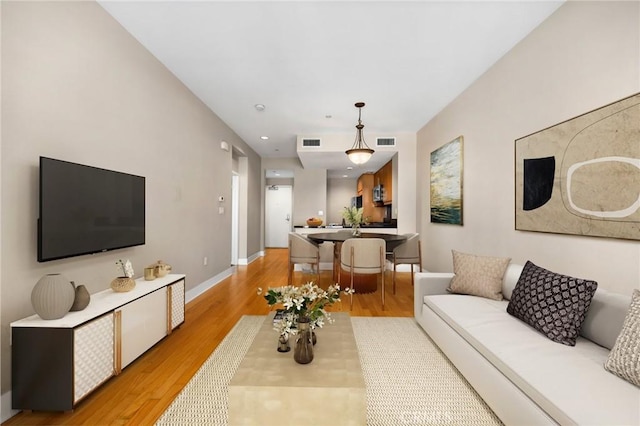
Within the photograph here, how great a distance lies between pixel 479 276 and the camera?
2.52 meters

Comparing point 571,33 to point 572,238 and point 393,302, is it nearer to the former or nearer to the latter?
point 572,238

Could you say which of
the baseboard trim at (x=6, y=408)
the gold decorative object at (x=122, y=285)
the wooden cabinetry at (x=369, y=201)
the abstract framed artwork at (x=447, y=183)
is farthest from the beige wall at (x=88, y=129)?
the wooden cabinetry at (x=369, y=201)

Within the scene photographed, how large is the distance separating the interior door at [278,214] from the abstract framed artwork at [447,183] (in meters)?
5.35

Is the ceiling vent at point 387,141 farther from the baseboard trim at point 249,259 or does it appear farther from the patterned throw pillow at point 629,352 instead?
the patterned throw pillow at point 629,352

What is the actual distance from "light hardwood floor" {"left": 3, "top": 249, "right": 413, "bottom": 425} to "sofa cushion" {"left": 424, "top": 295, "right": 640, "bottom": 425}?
1444mm

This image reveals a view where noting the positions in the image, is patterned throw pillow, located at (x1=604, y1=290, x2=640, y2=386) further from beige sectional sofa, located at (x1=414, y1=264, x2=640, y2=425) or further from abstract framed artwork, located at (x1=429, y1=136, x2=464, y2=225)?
abstract framed artwork, located at (x1=429, y1=136, x2=464, y2=225)

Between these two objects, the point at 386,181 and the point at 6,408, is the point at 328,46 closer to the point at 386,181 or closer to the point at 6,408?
the point at 6,408

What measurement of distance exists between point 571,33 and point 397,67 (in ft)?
4.68

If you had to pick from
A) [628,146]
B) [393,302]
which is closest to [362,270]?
[393,302]

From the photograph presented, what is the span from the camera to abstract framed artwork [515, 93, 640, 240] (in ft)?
5.66

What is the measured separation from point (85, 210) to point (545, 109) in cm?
366

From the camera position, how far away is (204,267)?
4199 millimetres

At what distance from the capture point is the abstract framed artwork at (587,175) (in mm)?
1727

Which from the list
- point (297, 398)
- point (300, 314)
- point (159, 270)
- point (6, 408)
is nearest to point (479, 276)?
point (300, 314)
